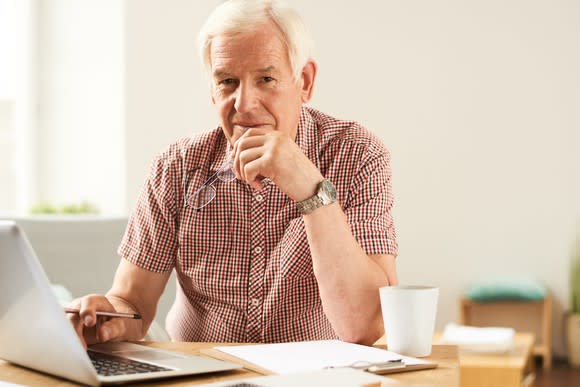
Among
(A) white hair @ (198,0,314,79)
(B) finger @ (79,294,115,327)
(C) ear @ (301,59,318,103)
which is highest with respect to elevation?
(A) white hair @ (198,0,314,79)

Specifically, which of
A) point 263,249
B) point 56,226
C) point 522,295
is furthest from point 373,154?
point 522,295

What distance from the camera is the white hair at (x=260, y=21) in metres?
1.61

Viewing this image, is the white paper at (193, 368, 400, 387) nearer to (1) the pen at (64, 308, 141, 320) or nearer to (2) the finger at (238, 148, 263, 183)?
(1) the pen at (64, 308, 141, 320)

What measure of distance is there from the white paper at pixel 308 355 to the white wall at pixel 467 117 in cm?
349

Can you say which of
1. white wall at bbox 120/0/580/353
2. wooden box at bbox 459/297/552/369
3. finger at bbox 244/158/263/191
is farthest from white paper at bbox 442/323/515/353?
finger at bbox 244/158/263/191

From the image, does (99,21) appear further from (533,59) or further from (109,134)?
(533,59)

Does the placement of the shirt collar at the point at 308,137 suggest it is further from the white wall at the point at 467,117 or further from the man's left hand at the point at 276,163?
the white wall at the point at 467,117

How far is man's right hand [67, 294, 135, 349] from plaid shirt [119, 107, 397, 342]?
338mm

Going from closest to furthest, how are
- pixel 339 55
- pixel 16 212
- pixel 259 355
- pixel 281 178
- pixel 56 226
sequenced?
1. pixel 259 355
2. pixel 281 178
3. pixel 56 226
4. pixel 339 55
5. pixel 16 212

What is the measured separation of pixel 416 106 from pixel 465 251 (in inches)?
32.9

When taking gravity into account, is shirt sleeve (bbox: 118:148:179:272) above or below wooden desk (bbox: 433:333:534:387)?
above

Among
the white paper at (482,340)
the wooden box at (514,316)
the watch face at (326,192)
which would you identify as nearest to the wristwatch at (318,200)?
the watch face at (326,192)

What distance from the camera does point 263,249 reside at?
171cm

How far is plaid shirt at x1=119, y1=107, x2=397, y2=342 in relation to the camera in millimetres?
1682
